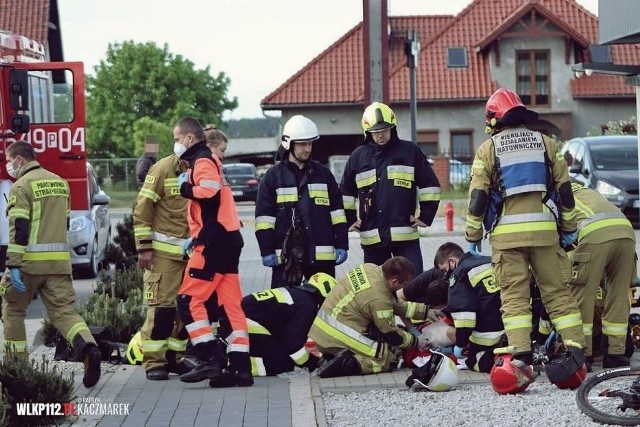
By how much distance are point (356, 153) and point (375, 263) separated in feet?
3.07

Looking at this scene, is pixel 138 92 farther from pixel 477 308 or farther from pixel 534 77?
pixel 477 308

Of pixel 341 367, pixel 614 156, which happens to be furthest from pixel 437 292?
pixel 614 156

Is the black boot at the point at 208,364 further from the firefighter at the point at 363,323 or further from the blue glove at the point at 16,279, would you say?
the blue glove at the point at 16,279

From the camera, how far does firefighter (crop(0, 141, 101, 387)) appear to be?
9.70 m

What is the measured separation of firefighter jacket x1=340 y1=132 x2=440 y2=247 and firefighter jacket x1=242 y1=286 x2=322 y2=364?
105 cm

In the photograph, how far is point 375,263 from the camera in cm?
1125

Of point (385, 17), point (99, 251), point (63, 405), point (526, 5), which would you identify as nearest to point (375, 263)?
point (63, 405)

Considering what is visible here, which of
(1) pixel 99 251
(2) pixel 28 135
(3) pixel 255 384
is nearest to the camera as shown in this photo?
(3) pixel 255 384

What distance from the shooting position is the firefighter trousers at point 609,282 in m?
9.51

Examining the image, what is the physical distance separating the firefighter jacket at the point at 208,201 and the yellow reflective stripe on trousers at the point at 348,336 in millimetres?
899

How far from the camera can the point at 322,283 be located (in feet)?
34.5

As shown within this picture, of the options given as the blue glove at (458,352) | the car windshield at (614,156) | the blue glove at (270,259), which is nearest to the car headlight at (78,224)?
the blue glove at (270,259)

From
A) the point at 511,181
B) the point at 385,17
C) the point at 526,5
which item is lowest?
the point at 511,181

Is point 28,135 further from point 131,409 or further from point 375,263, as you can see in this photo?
point 131,409
